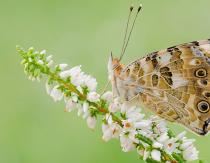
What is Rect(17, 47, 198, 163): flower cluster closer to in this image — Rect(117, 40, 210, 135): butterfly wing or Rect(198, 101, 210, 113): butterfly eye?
Rect(117, 40, 210, 135): butterfly wing

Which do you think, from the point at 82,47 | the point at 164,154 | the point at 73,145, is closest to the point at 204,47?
the point at 164,154

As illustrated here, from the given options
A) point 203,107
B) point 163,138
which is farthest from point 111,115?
point 203,107

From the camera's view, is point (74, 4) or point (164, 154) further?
point (74, 4)

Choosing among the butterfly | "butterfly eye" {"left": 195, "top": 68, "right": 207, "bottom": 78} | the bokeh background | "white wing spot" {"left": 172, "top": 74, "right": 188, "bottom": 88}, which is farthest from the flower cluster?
the bokeh background

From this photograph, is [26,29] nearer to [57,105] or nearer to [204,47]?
[57,105]

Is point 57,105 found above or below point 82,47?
below

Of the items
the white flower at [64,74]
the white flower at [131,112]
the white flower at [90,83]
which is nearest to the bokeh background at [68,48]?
the white flower at [131,112]

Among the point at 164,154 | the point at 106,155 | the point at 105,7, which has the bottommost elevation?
the point at 164,154

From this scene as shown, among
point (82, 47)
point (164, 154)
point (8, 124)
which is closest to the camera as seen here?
point (164, 154)
